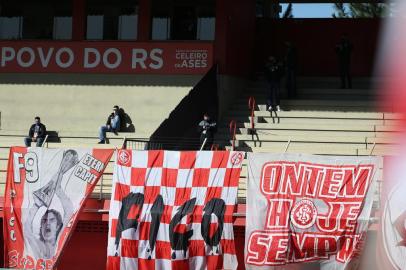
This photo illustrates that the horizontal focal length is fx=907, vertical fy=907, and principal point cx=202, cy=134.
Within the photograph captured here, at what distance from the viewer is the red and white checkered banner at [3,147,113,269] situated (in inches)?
631

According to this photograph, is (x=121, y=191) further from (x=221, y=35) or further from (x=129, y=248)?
(x=221, y=35)

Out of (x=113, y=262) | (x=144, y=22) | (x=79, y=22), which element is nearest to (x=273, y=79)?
(x=144, y=22)

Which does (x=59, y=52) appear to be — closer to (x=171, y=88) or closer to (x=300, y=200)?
(x=171, y=88)

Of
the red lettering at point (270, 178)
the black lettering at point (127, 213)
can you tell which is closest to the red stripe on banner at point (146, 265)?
the black lettering at point (127, 213)

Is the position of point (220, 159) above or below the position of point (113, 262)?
above

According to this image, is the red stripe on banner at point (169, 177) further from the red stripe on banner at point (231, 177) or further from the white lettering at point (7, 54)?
the white lettering at point (7, 54)

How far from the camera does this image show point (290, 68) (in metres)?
25.0

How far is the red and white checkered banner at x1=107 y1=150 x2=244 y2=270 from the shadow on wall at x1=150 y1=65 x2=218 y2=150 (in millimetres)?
2525

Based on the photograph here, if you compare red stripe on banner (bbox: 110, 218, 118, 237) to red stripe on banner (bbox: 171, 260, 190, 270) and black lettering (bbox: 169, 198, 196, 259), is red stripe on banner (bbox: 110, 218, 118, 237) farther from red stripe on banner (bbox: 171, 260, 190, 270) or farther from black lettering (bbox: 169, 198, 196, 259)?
red stripe on banner (bbox: 171, 260, 190, 270)

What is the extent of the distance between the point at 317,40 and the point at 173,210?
14.1m

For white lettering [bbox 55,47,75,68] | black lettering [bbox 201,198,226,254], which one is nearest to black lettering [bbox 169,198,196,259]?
black lettering [bbox 201,198,226,254]

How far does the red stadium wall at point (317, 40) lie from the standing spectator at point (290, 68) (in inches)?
118

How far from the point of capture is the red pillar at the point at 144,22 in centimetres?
2550

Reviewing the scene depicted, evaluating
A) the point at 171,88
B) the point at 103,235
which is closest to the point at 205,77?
the point at 171,88
